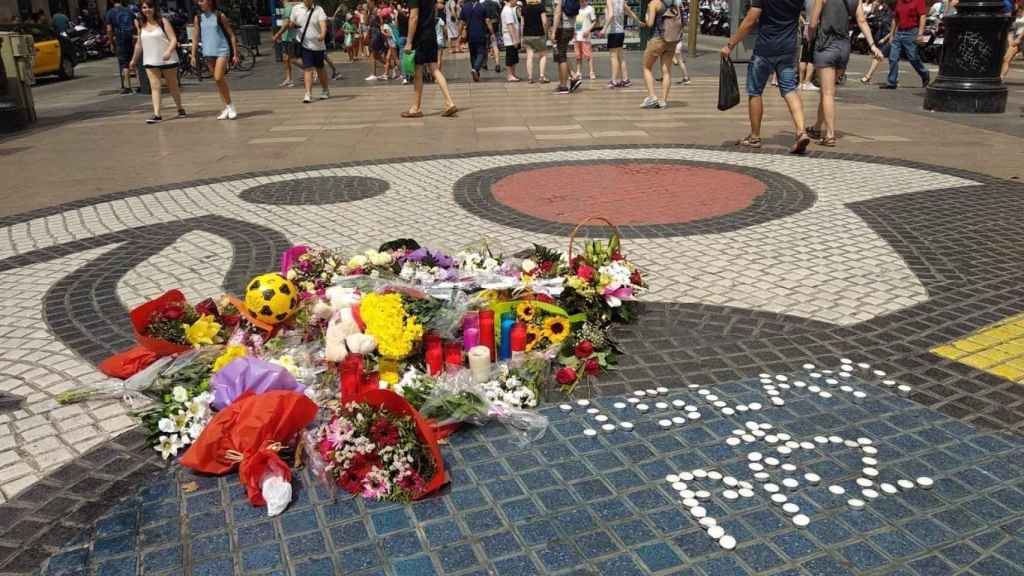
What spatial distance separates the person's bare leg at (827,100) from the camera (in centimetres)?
857

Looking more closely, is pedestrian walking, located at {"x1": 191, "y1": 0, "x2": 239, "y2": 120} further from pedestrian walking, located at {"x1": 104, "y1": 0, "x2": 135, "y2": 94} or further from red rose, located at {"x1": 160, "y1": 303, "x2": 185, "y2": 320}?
red rose, located at {"x1": 160, "y1": 303, "x2": 185, "y2": 320}

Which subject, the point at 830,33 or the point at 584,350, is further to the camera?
the point at 830,33

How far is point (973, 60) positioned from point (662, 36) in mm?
4334

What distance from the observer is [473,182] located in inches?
308

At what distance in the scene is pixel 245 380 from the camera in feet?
10.8

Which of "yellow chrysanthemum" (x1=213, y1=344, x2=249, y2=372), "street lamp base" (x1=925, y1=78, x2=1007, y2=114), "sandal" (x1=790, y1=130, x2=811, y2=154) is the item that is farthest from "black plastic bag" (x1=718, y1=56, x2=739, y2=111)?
"yellow chrysanthemum" (x1=213, y1=344, x2=249, y2=372)

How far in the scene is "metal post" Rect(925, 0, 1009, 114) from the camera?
10.8 metres

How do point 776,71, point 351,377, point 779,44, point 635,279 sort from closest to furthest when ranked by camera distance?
point 351,377 → point 635,279 → point 779,44 → point 776,71

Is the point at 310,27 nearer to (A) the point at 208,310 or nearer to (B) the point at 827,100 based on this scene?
(B) the point at 827,100

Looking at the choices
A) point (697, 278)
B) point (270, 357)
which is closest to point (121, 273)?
point (270, 357)

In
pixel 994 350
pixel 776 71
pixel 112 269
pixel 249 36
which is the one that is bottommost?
pixel 994 350

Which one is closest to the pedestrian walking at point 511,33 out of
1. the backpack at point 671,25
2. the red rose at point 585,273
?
the backpack at point 671,25

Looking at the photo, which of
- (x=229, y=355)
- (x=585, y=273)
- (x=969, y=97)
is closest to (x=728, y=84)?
(x=969, y=97)

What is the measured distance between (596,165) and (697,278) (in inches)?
143
